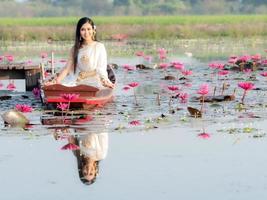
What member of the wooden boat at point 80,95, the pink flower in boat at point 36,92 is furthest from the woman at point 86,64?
the pink flower in boat at point 36,92

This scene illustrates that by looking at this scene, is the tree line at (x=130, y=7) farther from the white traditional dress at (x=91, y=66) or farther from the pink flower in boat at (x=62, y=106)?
the pink flower in boat at (x=62, y=106)

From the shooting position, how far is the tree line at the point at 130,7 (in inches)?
3856

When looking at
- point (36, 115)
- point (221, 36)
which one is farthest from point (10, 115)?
point (221, 36)

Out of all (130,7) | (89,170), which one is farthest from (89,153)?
(130,7)

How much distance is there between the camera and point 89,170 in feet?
32.7

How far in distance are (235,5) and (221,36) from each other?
190 feet

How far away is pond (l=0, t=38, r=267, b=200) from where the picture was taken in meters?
9.09

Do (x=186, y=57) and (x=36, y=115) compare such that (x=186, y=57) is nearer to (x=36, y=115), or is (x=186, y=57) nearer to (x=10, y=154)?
(x=36, y=115)

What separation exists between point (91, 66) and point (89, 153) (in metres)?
4.52

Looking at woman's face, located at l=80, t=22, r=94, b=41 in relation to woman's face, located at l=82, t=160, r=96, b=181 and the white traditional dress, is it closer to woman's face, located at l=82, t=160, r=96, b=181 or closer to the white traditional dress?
the white traditional dress

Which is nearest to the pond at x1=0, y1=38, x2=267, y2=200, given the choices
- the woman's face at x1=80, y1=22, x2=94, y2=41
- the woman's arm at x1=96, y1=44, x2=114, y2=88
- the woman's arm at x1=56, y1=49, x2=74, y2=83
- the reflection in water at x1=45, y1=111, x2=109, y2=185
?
the reflection in water at x1=45, y1=111, x2=109, y2=185

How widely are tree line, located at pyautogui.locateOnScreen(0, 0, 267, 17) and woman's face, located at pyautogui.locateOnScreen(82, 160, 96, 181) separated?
82304mm

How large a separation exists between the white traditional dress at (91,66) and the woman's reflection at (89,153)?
9.40 ft

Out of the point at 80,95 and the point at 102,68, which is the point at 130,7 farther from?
the point at 80,95
